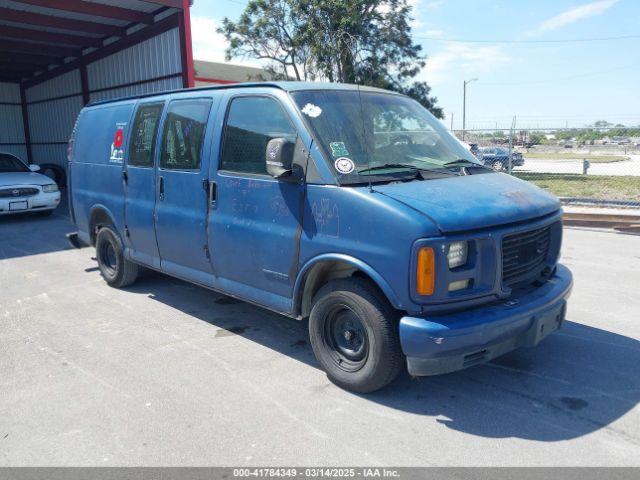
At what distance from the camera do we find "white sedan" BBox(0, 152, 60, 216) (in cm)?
1160

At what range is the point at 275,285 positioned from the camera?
4.19 meters

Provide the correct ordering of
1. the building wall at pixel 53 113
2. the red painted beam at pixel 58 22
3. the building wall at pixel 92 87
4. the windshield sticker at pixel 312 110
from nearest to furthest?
the windshield sticker at pixel 312 110 < the red painted beam at pixel 58 22 < the building wall at pixel 92 87 < the building wall at pixel 53 113

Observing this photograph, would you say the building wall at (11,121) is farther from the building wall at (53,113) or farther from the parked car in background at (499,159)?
the parked car in background at (499,159)

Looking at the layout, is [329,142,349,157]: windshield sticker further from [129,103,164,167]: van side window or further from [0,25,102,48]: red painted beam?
[0,25,102,48]: red painted beam

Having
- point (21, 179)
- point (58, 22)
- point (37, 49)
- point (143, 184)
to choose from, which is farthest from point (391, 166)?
point (37, 49)

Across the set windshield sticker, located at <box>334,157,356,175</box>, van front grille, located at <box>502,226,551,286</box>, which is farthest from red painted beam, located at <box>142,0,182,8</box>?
van front grille, located at <box>502,226,551,286</box>

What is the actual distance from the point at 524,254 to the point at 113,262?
493 cm

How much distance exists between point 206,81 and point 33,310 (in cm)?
1816

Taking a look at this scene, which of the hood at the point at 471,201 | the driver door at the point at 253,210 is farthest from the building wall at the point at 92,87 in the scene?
the hood at the point at 471,201

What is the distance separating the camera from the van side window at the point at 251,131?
4.15 meters

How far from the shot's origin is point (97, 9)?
520 inches

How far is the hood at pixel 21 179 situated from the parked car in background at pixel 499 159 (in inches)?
448

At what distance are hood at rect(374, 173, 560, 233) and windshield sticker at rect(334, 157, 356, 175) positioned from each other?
253 mm

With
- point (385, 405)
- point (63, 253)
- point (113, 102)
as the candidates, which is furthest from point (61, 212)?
point (385, 405)
